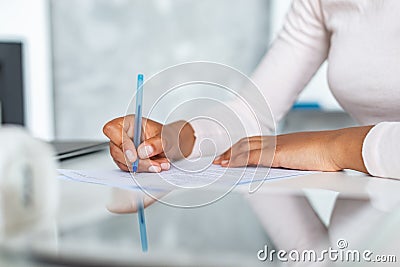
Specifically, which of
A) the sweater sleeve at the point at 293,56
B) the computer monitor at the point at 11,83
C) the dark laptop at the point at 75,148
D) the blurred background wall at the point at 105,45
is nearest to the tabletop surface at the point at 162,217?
the dark laptop at the point at 75,148

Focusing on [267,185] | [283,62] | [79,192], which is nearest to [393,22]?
[283,62]

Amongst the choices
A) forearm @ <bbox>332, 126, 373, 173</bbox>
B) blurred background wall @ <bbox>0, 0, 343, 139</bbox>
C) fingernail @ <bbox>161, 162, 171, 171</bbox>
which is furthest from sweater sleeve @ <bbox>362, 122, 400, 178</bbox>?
blurred background wall @ <bbox>0, 0, 343, 139</bbox>

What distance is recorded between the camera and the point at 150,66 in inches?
85.3

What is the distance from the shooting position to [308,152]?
2.37ft

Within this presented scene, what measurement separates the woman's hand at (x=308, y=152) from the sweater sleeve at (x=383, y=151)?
1 cm

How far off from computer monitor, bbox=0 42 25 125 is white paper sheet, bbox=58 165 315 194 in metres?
1.54

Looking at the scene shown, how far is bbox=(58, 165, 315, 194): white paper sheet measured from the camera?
554 mm

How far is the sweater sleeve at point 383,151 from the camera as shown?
2.06 ft

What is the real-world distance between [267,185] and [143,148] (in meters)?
0.18

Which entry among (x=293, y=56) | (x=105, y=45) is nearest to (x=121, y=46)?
(x=105, y=45)

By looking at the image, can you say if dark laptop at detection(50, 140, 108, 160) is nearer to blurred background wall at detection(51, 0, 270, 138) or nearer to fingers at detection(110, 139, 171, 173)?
fingers at detection(110, 139, 171, 173)

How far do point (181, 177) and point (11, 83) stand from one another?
1.68 m

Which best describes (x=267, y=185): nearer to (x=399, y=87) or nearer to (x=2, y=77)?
(x=399, y=87)

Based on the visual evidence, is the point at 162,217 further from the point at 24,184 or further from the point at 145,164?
the point at 145,164
